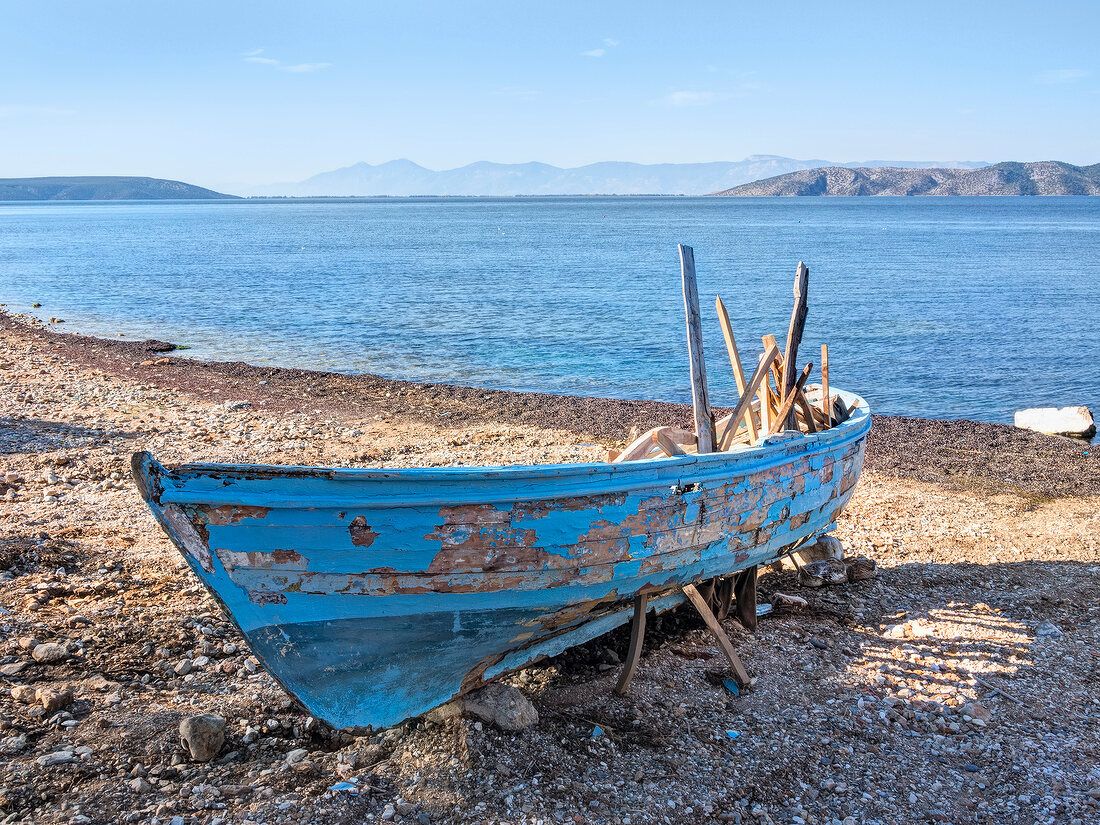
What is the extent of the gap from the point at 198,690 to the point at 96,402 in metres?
11.6

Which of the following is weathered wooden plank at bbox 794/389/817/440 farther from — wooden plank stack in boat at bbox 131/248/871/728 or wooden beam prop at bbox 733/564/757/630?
wooden beam prop at bbox 733/564/757/630

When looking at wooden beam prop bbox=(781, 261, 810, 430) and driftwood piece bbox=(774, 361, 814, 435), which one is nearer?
driftwood piece bbox=(774, 361, 814, 435)

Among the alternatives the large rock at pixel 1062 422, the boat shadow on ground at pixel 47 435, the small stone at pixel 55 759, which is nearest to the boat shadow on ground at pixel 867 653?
the small stone at pixel 55 759

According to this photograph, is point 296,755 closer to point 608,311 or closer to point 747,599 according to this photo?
point 747,599

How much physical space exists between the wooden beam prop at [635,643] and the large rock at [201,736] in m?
2.87

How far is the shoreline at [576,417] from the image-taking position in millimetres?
12906

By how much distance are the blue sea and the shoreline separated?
279 cm

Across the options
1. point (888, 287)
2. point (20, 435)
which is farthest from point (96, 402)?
point (888, 287)

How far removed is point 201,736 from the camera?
5.19 metres

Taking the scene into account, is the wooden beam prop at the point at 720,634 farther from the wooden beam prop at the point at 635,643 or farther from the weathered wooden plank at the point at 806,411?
the weathered wooden plank at the point at 806,411

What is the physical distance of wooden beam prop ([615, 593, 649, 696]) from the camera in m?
6.20

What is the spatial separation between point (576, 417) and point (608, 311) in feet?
60.6

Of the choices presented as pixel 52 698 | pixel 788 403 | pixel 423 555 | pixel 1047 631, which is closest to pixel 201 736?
pixel 52 698

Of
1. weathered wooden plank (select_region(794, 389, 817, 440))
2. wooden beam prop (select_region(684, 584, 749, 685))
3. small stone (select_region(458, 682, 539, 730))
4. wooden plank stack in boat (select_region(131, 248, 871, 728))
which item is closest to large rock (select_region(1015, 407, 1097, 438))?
weathered wooden plank (select_region(794, 389, 817, 440))
